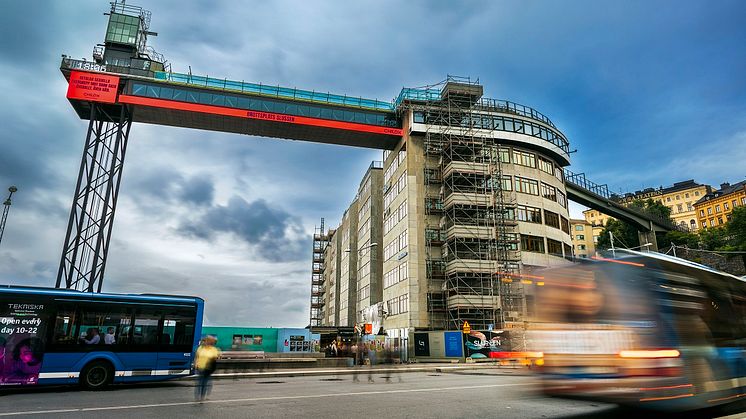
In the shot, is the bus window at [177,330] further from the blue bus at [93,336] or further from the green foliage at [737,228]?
the green foliage at [737,228]

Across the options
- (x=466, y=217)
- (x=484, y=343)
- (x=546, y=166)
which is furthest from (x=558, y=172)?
(x=484, y=343)

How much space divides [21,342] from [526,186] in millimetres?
45097

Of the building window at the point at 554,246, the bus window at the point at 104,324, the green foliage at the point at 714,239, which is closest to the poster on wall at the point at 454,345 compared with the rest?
the building window at the point at 554,246

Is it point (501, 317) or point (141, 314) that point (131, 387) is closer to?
point (141, 314)

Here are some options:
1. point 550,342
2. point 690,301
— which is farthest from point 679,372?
point 550,342

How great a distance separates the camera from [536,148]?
2037 inches

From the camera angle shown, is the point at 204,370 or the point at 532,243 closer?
the point at 204,370

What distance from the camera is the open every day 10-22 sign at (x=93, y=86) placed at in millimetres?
43531

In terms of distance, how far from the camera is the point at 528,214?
1896 inches

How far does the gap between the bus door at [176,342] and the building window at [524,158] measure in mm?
40911

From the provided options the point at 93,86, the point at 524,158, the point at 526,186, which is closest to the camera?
the point at 93,86

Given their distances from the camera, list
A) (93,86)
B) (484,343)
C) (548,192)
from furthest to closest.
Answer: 1. (548,192)
2. (93,86)
3. (484,343)

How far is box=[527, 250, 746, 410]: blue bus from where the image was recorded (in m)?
6.71

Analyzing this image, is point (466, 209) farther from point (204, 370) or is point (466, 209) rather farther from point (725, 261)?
point (204, 370)
